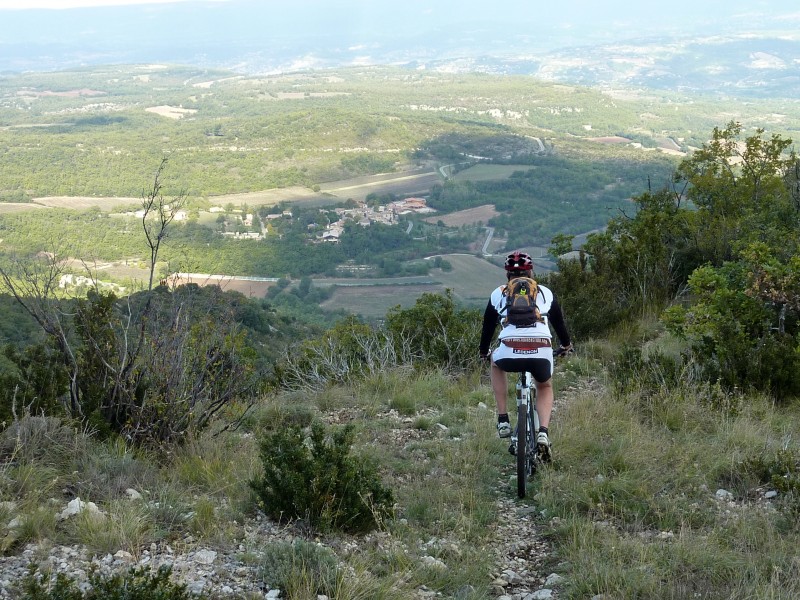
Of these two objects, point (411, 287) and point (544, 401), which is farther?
point (411, 287)

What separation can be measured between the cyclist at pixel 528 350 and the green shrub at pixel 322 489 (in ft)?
3.10

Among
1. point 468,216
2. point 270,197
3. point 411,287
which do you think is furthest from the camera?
point 270,197

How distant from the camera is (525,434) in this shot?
144 inches

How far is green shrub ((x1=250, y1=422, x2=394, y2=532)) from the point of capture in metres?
3.14

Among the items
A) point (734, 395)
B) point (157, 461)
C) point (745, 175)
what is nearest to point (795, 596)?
point (734, 395)

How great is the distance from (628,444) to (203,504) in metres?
2.28

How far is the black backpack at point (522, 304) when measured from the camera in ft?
12.3

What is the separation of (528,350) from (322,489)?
1.31 m

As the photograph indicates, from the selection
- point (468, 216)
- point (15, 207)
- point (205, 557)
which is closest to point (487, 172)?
point (468, 216)

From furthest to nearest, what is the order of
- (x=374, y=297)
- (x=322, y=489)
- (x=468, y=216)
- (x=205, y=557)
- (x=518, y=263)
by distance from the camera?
(x=468, y=216) → (x=374, y=297) → (x=518, y=263) → (x=322, y=489) → (x=205, y=557)

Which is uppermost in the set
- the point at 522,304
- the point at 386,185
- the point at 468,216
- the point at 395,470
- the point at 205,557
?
the point at 522,304

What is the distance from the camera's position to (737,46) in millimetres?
154000

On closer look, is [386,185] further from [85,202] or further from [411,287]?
[411,287]

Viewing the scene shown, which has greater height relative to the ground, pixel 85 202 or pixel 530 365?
pixel 530 365
